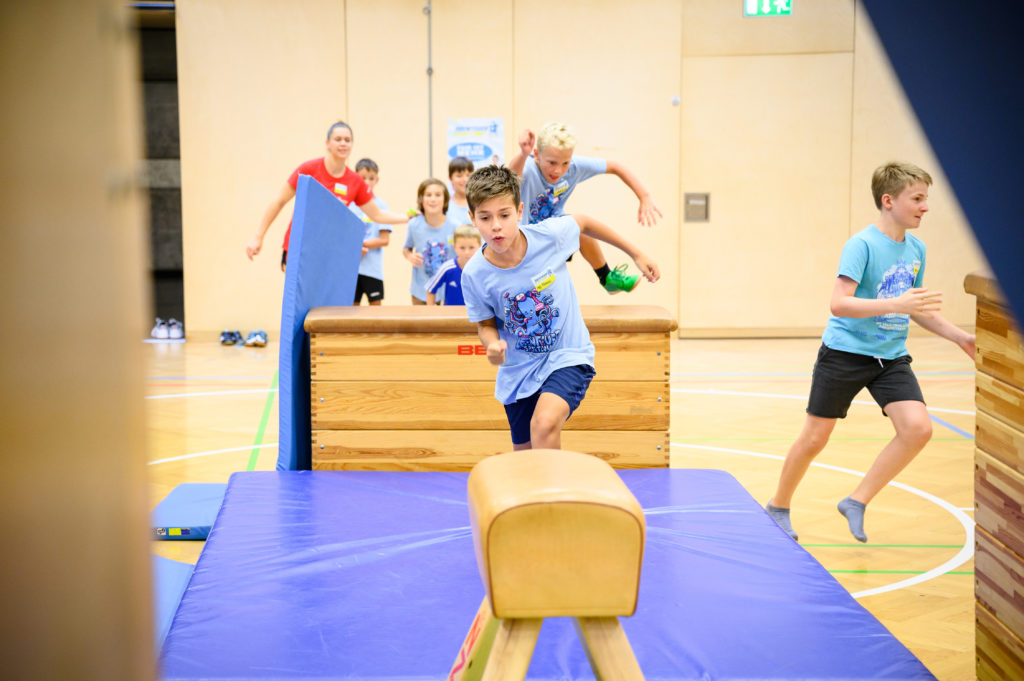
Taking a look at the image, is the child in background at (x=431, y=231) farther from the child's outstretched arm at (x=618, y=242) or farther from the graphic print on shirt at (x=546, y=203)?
the child's outstretched arm at (x=618, y=242)

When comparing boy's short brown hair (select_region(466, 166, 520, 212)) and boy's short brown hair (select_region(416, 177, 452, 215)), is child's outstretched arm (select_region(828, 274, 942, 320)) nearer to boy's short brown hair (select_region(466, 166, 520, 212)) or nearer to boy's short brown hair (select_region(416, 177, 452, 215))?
boy's short brown hair (select_region(466, 166, 520, 212))

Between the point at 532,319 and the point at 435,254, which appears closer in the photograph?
the point at 532,319

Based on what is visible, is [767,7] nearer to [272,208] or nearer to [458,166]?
[458,166]

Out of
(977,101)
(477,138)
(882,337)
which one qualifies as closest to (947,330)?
(882,337)

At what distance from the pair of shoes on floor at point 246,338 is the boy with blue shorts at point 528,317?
722 centimetres

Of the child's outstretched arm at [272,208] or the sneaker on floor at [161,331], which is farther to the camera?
the sneaker on floor at [161,331]

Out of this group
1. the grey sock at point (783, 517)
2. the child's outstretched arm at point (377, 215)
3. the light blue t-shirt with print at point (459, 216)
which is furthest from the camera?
the light blue t-shirt with print at point (459, 216)

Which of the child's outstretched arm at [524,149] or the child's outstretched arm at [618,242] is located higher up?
the child's outstretched arm at [524,149]

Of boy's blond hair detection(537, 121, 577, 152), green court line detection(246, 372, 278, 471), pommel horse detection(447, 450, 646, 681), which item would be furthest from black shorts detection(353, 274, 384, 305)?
pommel horse detection(447, 450, 646, 681)

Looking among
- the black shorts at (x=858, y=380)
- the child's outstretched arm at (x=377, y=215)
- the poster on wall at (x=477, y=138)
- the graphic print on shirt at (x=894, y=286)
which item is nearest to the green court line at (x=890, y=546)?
the black shorts at (x=858, y=380)

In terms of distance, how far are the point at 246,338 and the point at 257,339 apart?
1.69ft

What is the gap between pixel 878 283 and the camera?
3.59 metres

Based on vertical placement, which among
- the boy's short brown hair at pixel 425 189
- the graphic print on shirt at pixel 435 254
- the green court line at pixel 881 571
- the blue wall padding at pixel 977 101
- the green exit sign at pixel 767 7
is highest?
the green exit sign at pixel 767 7

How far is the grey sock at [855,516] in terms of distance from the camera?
3736 mm
